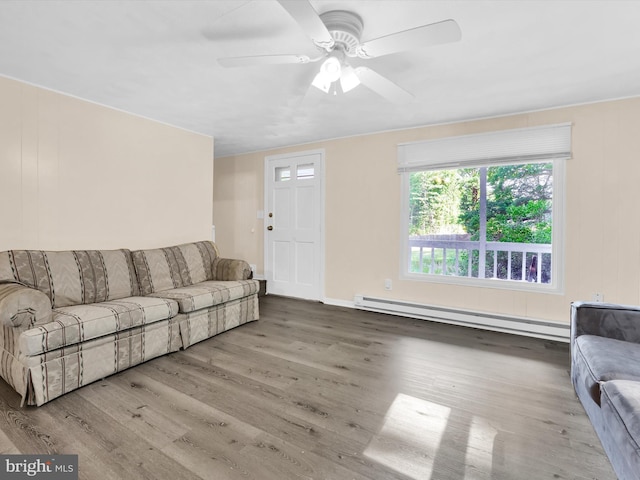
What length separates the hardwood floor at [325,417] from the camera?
143 centimetres

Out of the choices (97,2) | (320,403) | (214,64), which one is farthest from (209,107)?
(320,403)

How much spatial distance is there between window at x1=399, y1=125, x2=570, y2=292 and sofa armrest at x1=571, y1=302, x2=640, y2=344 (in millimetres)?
1242

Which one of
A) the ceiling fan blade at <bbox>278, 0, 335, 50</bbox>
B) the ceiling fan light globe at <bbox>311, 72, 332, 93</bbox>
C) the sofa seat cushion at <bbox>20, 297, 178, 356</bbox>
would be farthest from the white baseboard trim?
the ceiling fan blade at <bbox>278, 0, 335, 50</bbox>

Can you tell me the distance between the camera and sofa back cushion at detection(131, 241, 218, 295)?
9.84 feet

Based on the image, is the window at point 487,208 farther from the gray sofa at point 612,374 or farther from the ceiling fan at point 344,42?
the ceiling fan at point 344,42

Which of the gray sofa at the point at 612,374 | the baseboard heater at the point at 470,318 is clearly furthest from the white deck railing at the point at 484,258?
the gray sofa at the point at 612,374

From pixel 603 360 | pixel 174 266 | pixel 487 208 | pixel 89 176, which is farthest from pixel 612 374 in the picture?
pixel 89 176

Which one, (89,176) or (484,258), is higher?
(89,176)

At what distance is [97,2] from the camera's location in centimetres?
164

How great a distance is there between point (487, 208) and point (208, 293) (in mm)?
2976

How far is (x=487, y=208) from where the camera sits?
11.2 feet

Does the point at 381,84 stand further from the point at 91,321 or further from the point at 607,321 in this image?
the point at 91,321

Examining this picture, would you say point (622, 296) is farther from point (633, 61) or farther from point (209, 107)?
point (209, 107)

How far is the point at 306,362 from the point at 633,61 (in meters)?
3.14
